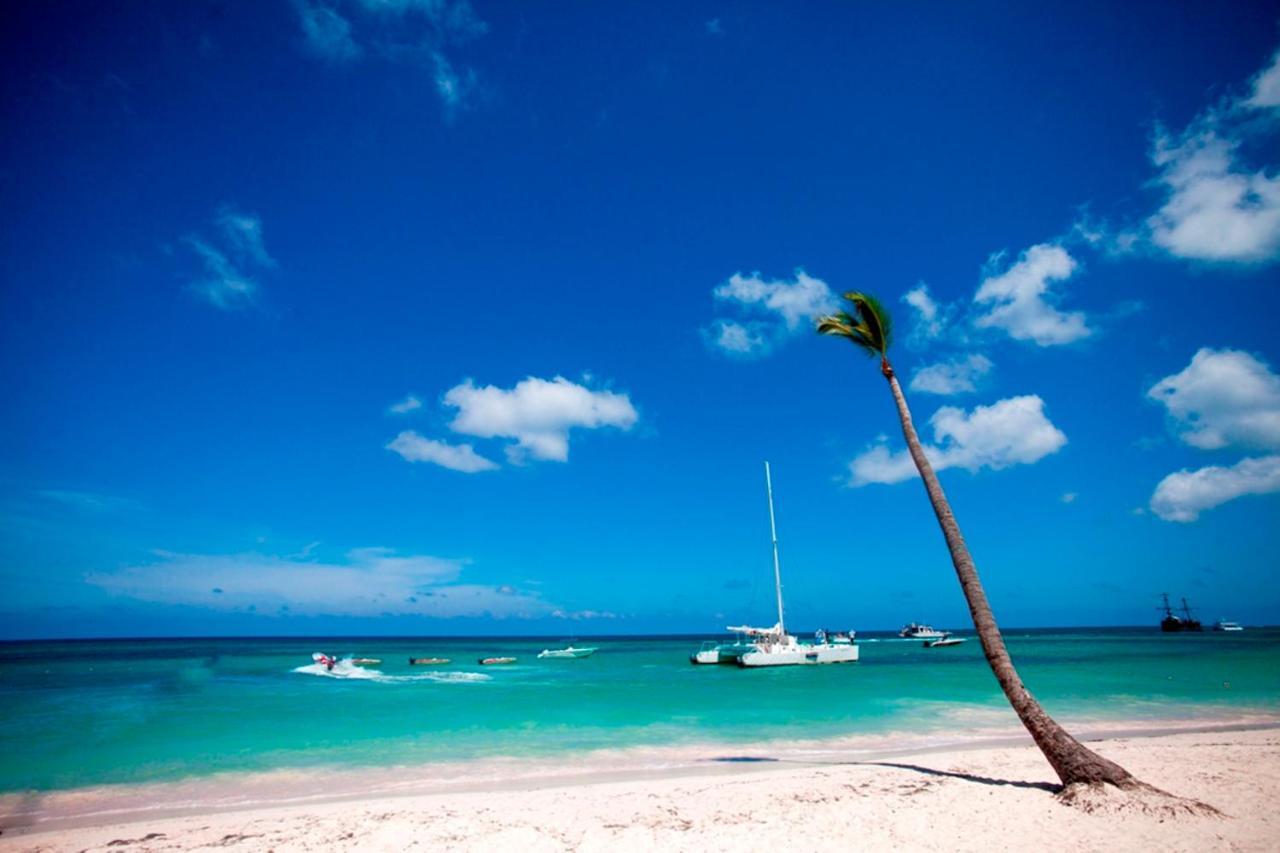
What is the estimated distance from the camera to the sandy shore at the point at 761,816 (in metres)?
8.30

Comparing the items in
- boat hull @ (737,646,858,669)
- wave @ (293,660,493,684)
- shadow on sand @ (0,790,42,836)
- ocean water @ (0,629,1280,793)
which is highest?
boat hull @ (737,646,858,669)

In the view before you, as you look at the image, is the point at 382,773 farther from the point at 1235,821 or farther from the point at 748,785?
the point at 1235,821

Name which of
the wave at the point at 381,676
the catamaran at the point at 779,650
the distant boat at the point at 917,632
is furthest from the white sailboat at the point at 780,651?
the distant boat at the point at 917,632

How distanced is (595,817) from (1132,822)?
767 centimetres

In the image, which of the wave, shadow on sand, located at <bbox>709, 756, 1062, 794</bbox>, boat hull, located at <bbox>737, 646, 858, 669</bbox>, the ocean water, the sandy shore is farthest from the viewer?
boat hull, located at <bbox>737, 646, 858, 669</bbox>

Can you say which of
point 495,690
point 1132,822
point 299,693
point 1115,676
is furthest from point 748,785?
point 1115,676

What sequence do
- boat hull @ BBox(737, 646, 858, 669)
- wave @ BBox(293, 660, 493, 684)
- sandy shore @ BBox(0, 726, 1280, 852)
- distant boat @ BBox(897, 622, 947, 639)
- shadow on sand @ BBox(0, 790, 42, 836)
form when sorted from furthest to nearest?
distant boat @ BBox(897, 622, 947, 639) < boat hull @ BBox(737, 646, 858, 669) < wave @ BBox(293, 660, 493, 684) < shadow on sand @ BBox(0, 790, 42, 836) < sandy shore @ BBox(0, 726, 1280, 852)

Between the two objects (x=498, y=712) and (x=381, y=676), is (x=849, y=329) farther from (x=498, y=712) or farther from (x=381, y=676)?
(x=381, y=676)

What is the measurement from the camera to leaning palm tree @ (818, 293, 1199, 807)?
925 centimetres

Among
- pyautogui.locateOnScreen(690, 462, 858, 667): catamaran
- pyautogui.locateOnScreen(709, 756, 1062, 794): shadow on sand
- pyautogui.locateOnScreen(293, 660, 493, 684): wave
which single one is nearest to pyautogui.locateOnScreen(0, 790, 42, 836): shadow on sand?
pyautogui.locateOnScreen(709, 756, 1062, 794): shadow on sand

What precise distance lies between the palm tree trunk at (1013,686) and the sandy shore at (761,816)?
2.11 ft

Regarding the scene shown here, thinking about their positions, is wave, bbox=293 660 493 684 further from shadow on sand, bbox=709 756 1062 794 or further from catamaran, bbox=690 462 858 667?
shadow on sand, bbox=709 756 1062 794

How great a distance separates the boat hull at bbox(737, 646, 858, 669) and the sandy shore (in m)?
36.9

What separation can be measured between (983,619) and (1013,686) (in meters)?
1.11
